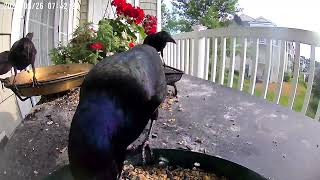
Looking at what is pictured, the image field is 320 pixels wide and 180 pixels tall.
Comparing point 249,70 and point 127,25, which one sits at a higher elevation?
point 127,25

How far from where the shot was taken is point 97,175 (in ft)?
1.10

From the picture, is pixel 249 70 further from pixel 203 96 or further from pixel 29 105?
pixel 29 105

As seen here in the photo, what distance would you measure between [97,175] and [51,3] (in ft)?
1.81

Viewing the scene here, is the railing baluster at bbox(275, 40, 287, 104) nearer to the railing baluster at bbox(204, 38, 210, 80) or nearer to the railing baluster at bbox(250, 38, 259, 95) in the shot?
the railing baluster at bbox(250, 38, 259, 95)

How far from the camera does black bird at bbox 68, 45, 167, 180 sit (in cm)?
33

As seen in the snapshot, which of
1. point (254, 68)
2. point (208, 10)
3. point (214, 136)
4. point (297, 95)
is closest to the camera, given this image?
point (214, 136)

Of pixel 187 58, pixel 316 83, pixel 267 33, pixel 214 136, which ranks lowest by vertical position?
pixel 214 136

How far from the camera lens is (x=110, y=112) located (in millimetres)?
364

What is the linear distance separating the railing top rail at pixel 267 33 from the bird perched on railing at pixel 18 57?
109 centimetres

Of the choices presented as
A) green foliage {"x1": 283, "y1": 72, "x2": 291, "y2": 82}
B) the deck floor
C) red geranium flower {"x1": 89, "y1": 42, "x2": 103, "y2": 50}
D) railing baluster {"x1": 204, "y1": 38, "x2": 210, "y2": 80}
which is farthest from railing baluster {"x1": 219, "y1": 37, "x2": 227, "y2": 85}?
red geranium flower {"x1": 89, "y1": 42, "x2": 103, "y2": 50}

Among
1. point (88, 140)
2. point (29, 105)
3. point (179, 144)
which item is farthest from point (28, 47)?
point (179, 144)

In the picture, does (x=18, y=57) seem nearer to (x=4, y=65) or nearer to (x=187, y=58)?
(x=4, y=65)

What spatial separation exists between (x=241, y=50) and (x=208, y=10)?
51cm

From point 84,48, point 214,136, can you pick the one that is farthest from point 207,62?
point 84,48
